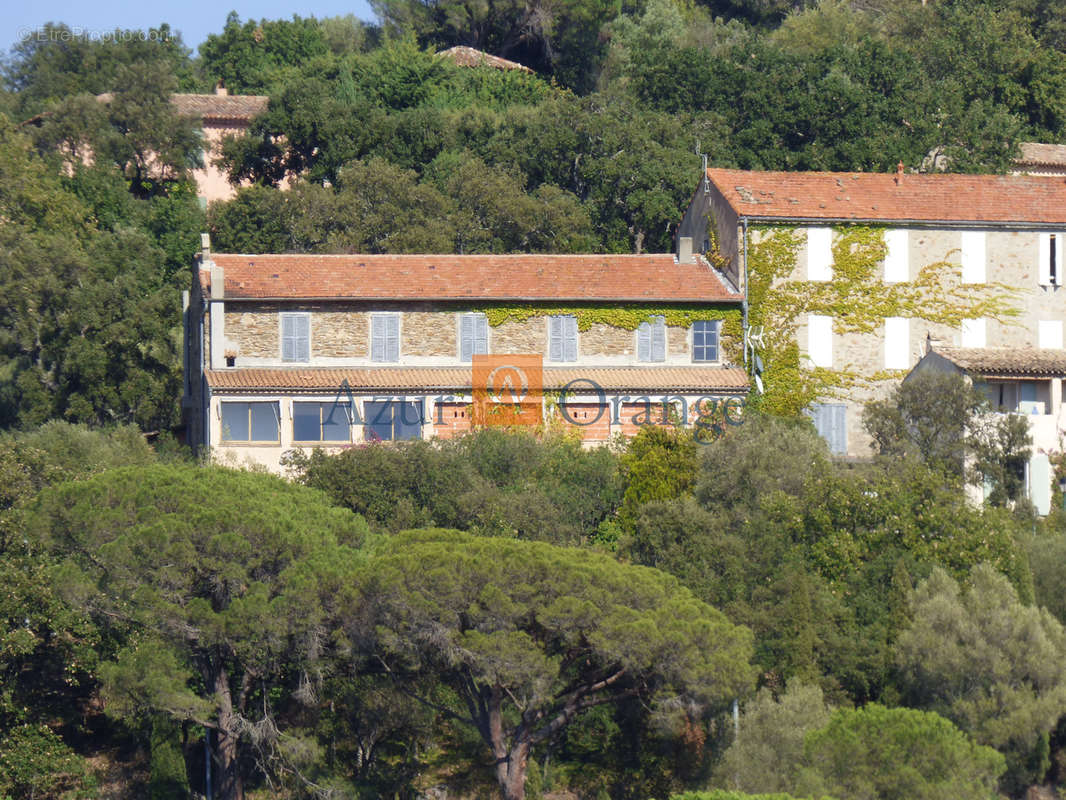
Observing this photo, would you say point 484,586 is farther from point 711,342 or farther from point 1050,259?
point 1050,259

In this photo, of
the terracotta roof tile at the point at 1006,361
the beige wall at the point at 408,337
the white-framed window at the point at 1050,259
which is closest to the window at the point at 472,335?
the beige wall at the point at 408,337

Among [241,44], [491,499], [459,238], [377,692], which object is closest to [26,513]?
[377,692]

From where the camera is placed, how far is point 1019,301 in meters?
39.8

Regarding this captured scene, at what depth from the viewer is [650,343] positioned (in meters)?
38.3

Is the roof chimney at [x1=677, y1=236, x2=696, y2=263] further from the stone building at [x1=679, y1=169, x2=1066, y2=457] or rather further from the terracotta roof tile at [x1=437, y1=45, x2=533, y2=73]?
the terracotta roof tile at [x1=437, y1=45, x2=533, y2=73]

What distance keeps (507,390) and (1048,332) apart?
12.3 meters

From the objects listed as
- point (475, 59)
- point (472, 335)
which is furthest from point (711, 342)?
point (475, 59)

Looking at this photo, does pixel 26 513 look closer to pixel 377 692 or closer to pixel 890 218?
pixel 377 692

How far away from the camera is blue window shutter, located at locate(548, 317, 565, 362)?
3812 centimetres

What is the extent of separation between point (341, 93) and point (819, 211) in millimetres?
19903

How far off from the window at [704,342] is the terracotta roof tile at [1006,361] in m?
4.70

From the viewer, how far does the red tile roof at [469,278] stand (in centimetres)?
3791

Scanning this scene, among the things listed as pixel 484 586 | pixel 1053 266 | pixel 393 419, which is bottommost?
pixel 484 586

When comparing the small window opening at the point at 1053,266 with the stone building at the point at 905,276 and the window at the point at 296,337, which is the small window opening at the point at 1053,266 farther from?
the window at the point at 296,337
